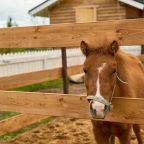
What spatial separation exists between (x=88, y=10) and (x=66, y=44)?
18168 mm

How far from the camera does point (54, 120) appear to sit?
23.6ft

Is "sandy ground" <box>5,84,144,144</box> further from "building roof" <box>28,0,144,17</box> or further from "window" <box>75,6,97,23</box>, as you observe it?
"window" <box>75,6,97,23</box>

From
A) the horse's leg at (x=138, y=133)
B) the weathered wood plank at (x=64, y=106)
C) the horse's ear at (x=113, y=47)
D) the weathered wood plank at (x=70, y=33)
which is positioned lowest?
the horse's leg at (x=138, y=133)

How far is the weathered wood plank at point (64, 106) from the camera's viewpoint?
333cm

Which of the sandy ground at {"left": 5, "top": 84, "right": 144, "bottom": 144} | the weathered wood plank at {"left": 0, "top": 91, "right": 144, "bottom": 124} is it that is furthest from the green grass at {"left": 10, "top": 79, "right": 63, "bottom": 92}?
the weathered wood plank at {"left": 0, "top": 91, "right": 144, "bottom": 124}

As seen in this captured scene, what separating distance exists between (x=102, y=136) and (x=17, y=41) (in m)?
1.43

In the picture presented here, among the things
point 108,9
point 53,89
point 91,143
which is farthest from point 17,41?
point 108,9

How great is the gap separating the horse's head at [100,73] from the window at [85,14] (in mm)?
18011

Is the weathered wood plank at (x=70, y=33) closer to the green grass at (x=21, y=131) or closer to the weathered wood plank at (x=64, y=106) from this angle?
the weathered wood plank at (x=64, y=106)

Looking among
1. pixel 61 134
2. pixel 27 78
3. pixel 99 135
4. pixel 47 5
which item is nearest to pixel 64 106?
pixel 99 135

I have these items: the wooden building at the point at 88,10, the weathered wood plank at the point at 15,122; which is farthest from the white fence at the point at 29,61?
the wooden building at the point at 88,10

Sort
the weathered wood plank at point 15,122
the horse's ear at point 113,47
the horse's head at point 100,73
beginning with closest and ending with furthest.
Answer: the horse's head at point 100,73 → the horse's ear at point 113,47 → the weathered wood plank at point 15,122

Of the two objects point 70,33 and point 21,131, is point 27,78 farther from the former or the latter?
point 70,33

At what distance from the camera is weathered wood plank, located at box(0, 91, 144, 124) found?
333 centimetres
